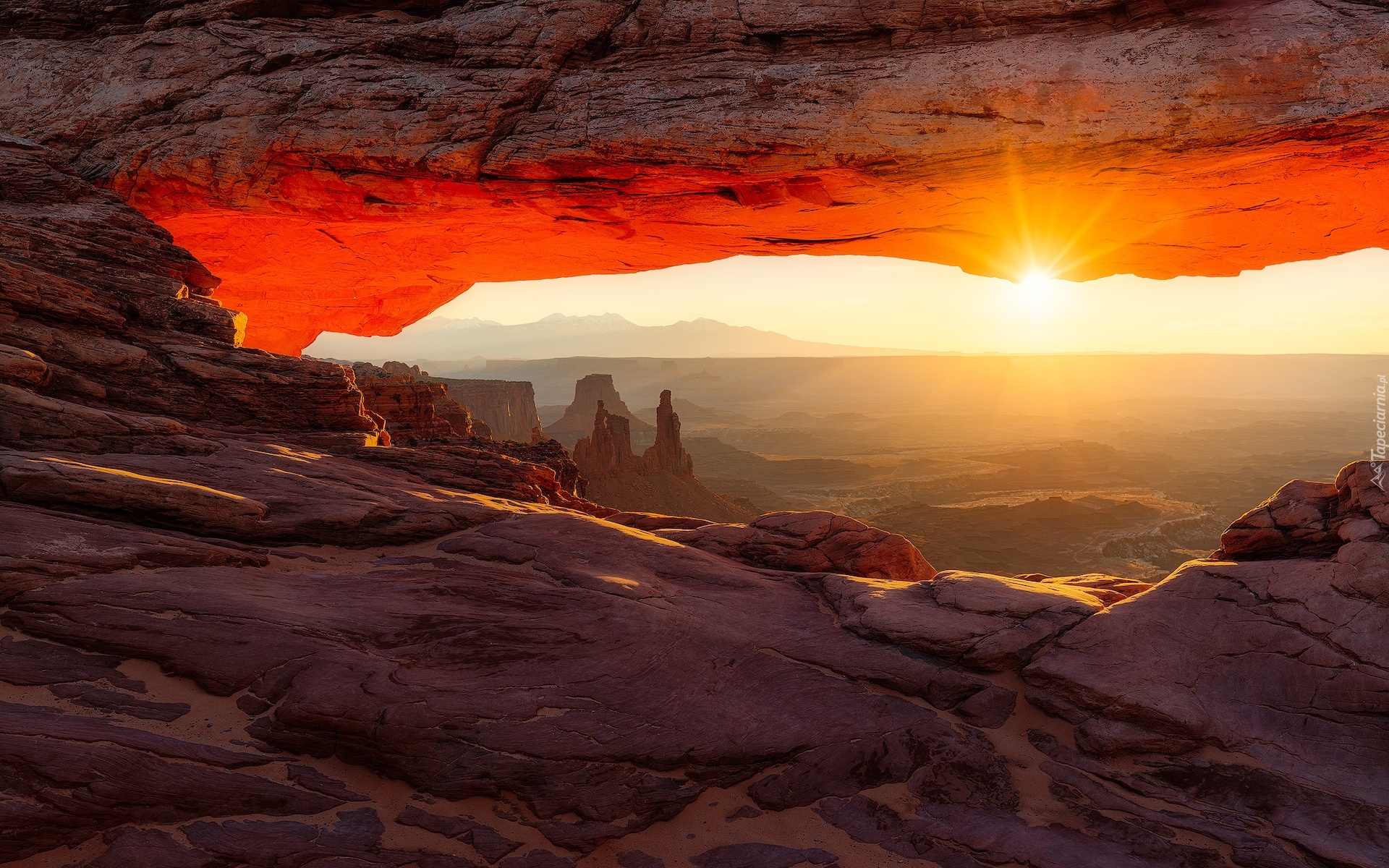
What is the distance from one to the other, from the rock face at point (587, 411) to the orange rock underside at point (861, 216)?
239ft

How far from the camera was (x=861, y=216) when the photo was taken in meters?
14.4

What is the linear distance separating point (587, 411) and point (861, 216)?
8709 centimetres

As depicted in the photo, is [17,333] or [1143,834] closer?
[1143,834]

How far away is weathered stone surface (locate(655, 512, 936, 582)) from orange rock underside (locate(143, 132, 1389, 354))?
21.2ft

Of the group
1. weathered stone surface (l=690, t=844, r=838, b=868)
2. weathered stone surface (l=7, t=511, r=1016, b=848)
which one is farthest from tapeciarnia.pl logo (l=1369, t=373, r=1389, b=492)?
weathered stone surface (l=690, t=844, r=838, b=868)

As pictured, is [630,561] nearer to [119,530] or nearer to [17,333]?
[119,530]

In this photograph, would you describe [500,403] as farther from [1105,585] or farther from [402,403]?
[1105,585]

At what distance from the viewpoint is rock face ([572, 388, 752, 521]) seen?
166 feet

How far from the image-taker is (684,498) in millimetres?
51656

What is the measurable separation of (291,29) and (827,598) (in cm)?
1548

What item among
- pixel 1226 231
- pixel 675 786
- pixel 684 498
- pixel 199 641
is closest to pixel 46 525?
pixel 199 641

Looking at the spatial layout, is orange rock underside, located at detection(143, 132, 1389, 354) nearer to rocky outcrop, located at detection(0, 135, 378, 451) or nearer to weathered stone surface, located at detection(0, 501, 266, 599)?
rocky outcrop, located at detection(0, 135, 378, 451)

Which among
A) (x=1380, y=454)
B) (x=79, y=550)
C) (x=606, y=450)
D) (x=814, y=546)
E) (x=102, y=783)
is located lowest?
(x=606, y=450)

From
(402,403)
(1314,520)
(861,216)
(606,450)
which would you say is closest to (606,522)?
(861,216)
